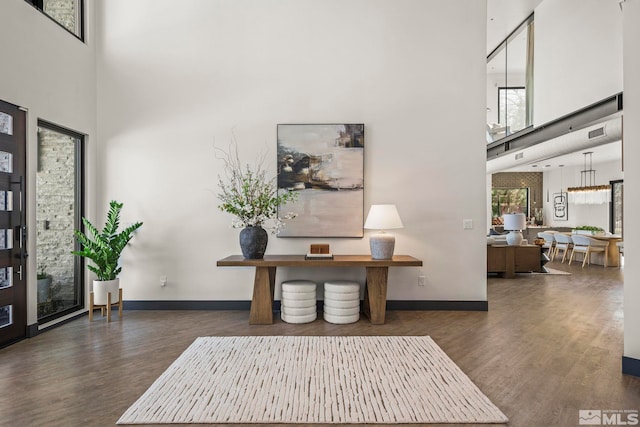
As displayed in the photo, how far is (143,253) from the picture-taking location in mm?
5086

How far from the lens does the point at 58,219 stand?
4.57 metres

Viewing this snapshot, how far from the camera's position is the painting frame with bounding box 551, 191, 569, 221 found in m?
13.3

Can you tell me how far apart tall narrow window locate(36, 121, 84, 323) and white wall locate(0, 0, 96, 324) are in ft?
0.50

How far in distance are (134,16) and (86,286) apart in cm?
362

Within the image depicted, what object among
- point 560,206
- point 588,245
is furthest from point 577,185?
point 588,245

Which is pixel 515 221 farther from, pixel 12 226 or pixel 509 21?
pixel 12 226

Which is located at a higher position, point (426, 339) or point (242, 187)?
point (242, 187)

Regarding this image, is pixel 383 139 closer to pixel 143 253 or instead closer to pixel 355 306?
pixel 355 306

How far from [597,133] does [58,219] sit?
331 inches

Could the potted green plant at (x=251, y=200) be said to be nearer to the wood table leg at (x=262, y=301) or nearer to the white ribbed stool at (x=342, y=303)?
the wood table leg at (x=262, y=301)

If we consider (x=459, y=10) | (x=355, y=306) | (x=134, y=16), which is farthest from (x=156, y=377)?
(x=459, y=10)

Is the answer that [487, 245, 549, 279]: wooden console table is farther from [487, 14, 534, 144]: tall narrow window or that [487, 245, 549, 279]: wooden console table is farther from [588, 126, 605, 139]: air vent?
[487, 14, 534, 144]: tall narrow window

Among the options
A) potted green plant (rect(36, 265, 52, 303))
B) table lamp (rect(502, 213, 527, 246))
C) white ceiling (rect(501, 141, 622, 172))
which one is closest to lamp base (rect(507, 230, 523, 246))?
table lamp (rect(502, 213, 527, 246))

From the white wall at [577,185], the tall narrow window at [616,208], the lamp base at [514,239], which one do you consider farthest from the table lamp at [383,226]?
the tall narrow window at [616,208]
